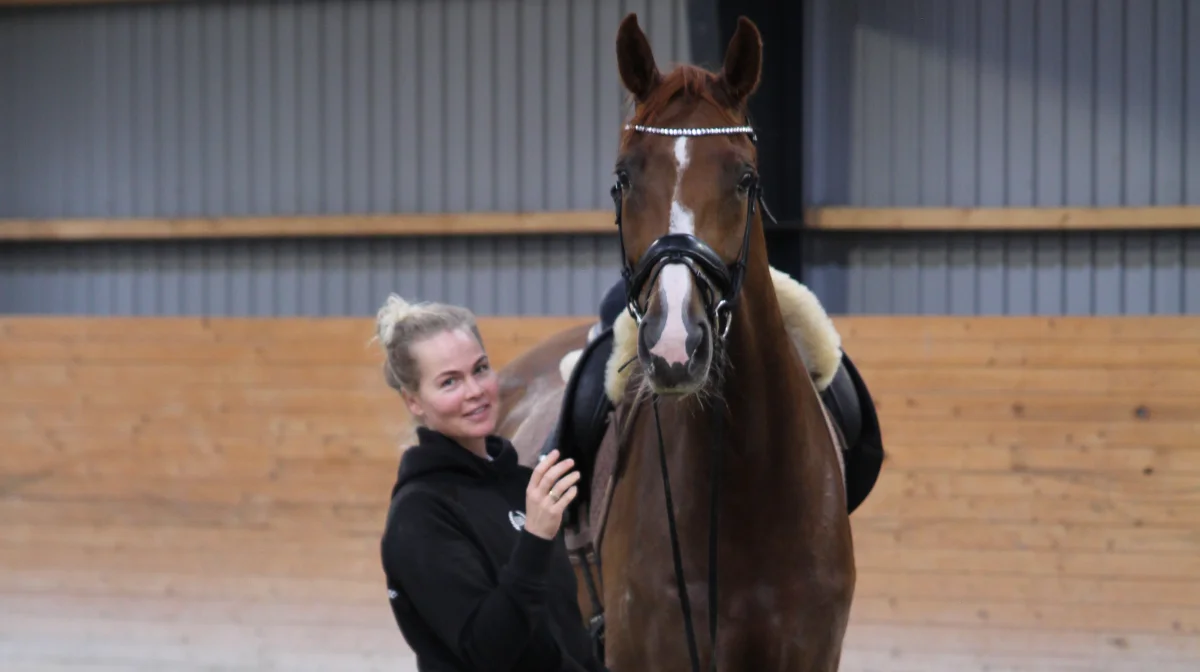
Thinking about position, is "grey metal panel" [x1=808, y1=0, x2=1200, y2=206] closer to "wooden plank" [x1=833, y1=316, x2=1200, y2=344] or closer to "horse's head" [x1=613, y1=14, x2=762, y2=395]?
"wooden plank" [x1=833, y1=316, x2=1200, y2=344]

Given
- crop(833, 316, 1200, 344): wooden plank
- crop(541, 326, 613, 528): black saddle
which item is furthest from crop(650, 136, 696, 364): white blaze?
crop(833, 316, 1200, 344): wooden plank

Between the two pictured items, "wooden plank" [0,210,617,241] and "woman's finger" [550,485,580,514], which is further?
"wooden plank" [0,210,617,241]

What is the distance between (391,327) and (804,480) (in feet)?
2.72

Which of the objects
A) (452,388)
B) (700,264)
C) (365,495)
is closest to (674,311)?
(700,264)

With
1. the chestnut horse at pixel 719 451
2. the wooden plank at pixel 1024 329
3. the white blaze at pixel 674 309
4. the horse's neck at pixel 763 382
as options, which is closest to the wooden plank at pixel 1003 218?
the wooden plank at pixel 1024 329

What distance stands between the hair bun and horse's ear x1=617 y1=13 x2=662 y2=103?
56 centimetres

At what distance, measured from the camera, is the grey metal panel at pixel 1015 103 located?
227 inches

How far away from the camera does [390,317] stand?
6.55 ft

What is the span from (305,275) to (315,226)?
28 cm

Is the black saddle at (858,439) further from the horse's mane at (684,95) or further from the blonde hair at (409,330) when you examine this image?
the blonde hair at (409,330)

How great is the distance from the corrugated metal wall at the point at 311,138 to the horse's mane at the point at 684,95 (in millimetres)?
4008

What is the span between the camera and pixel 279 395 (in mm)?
5453

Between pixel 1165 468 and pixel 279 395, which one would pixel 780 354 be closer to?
pixel 1165 468

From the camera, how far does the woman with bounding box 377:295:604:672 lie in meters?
1.74
